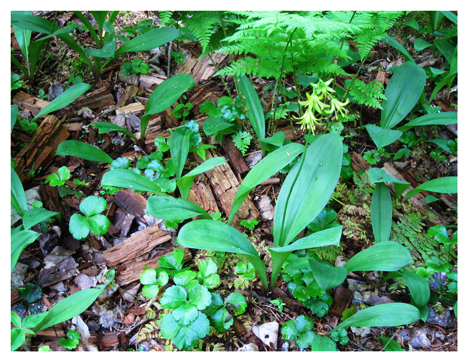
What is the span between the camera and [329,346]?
1.58 m

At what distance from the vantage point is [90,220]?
1.83 m

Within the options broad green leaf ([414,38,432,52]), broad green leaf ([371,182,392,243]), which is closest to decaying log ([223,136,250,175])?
broad green leaf ([371,182,392,243])

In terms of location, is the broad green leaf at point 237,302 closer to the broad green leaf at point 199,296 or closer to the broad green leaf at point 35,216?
the broad green leaf at point 199,296

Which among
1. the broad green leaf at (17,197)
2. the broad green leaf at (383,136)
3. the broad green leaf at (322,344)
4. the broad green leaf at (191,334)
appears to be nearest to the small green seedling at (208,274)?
the broad green leaf at (191,334)

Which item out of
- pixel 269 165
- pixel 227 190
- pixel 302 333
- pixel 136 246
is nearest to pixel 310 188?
pixel 269 165

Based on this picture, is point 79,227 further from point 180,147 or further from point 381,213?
point 381,213

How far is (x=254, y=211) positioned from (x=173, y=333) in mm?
886

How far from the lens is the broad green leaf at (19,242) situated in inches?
61.6

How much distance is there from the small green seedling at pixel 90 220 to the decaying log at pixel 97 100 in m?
1.04

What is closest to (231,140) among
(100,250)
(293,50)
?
(293,50)

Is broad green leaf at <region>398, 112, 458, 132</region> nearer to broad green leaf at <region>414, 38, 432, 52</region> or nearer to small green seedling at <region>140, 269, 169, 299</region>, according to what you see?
broad green leaf at <region>414, 38, 432, 52</region>

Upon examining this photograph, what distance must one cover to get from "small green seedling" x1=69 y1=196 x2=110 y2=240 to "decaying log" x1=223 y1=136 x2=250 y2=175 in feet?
3.02

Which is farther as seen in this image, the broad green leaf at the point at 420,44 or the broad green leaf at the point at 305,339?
the broad green leaf at the point at 420,44
